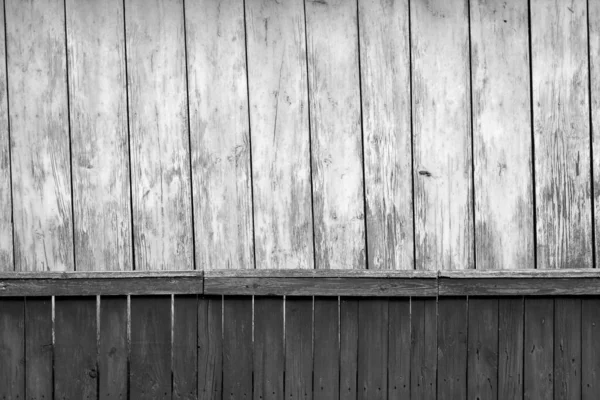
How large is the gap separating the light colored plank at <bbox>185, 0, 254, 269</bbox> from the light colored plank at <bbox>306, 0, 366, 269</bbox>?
307 mm

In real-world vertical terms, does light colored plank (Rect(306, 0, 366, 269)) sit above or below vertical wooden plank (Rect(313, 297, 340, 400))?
above

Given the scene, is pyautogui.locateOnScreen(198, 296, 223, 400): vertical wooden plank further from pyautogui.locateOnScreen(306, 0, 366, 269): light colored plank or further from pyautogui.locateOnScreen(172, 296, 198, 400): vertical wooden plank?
pyautogui.locateOnScreen(306, 0, 366, 269): light colored plank

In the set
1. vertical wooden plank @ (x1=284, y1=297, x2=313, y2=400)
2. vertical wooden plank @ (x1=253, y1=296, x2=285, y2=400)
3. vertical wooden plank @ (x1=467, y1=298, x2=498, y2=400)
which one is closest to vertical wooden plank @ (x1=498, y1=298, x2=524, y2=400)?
vertical wooden plank @ (x1=467, y1=298, x2=498, y2=400)

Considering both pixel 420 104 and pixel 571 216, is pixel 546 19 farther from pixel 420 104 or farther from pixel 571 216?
pixel 571 216

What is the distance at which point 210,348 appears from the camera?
327cm

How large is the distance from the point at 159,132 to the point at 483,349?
5.68 feet

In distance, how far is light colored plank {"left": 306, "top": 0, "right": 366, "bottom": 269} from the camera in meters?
3.23

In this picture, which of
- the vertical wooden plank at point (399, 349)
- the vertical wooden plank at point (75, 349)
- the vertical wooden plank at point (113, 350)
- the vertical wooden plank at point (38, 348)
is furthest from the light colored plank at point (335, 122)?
the vertical wooden plank at point (38, 348)

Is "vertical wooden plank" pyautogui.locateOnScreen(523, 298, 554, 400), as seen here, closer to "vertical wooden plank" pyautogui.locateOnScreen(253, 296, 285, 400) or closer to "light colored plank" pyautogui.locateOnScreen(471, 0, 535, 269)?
"light colored plank" pyautogui.locateOnScreen(471, 0, 535, 269)

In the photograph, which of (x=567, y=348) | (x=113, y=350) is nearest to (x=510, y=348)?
(x=567, y=348)

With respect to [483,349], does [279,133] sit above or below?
above

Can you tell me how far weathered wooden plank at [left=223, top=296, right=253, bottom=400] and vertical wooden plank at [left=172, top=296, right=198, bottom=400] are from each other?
0.13m

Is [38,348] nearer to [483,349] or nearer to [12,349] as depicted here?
[12,349]

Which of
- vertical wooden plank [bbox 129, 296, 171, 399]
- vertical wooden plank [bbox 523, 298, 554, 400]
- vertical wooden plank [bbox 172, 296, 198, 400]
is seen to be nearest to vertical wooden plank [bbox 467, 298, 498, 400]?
vertical wooden plank [bbox 523, 298, 554, 400]
